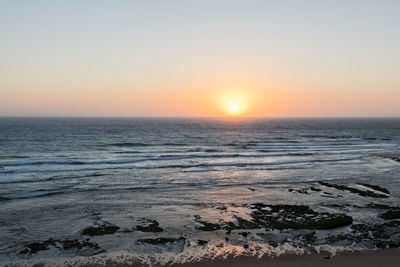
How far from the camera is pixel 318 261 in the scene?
38.3 feet

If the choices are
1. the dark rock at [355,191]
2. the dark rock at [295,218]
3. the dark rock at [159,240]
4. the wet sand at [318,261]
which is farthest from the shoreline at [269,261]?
the dark rock at [355,191]

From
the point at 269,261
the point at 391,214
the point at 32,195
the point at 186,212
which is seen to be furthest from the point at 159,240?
the point at 391,214

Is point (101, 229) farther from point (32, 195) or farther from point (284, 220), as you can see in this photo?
point (32, 195)

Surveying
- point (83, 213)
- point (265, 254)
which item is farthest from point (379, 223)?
point (83, 213)

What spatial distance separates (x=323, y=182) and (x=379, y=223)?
1094 centimetres

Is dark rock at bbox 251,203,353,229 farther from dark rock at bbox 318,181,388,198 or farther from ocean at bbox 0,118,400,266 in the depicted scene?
dark rock at bbox 318,181,388,198

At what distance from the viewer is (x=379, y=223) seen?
52.3 feet

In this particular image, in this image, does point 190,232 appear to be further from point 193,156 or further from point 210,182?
point 193,156

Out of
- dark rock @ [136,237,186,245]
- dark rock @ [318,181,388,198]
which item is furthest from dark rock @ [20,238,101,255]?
dark rock @ [318,181,388,198]

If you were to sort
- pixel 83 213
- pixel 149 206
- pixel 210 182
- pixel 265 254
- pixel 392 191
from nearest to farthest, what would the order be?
1. pixel 265 254
2. pixel 83 213
3. pixel 149 206
4. pixel 392 191
5. pixel 210 182

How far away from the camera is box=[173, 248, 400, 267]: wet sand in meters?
11.4

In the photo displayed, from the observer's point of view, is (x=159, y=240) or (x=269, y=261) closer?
(x=269, y=261)

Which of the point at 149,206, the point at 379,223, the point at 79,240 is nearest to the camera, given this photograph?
the point at 79,240

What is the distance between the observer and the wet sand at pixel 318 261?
1145 centimetres
